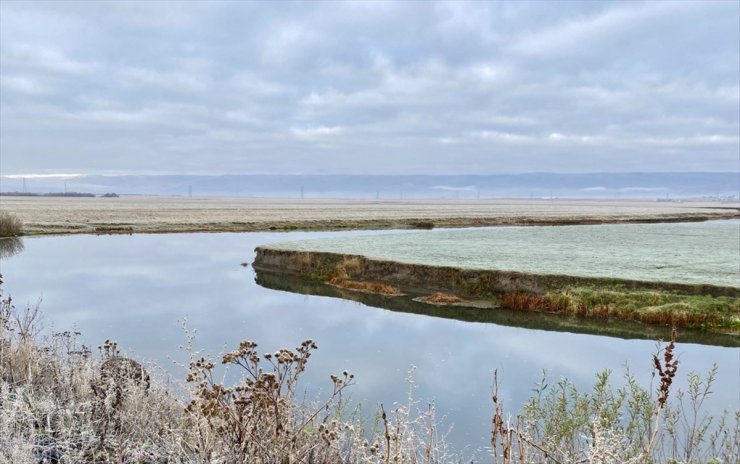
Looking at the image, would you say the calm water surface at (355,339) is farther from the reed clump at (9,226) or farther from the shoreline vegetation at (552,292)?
the reed clump at (9,226)

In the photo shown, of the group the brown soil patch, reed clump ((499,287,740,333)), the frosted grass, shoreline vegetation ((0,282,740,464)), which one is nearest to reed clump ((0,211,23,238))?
the frosted grass

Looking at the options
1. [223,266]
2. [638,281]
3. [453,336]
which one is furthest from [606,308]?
[223,266]

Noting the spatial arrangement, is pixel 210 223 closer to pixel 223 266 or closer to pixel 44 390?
pixel 223 266

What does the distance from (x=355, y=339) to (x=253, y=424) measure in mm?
14661

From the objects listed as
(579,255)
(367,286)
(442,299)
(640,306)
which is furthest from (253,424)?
(579,255)

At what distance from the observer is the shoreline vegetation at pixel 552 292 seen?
23672 mm

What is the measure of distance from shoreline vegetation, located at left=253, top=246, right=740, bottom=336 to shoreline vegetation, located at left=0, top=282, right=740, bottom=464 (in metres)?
10.4

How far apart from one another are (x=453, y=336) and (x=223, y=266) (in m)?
24.6

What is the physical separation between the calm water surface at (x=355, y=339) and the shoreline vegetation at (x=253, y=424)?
1.87 m

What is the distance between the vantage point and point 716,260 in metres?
36.0

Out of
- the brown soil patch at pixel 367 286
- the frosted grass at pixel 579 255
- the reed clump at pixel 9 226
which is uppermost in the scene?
the reed clump at pixel 9 226

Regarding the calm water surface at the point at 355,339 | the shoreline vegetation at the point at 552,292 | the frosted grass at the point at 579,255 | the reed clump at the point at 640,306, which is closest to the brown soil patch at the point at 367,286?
the shoreline vegetation at the point at 552,292

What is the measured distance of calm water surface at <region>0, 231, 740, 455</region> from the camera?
15.7m

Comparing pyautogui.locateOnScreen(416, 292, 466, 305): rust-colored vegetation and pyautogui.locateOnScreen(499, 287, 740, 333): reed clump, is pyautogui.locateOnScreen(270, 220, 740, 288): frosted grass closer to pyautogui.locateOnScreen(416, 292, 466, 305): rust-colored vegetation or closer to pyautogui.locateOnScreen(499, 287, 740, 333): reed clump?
pyautogui.locateOnScreen(499, 287, 740, 333): reed clump
